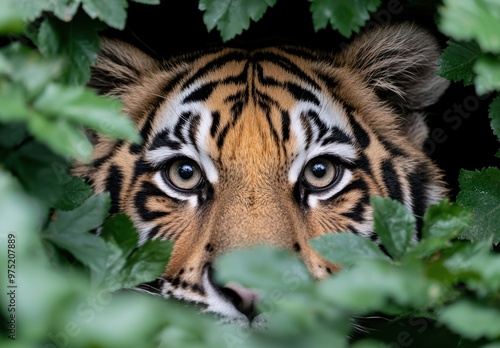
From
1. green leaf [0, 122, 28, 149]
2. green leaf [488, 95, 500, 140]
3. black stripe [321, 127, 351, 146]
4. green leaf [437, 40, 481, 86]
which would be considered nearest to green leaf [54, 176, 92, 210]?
green leaf [0, 122, 28, 149]

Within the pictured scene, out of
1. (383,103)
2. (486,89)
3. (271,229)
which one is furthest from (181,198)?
(486,89)

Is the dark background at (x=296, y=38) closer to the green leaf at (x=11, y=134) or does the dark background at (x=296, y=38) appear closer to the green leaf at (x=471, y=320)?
the green leaf at (x=11, y=134)

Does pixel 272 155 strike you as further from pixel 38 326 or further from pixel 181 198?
pixel 38 326

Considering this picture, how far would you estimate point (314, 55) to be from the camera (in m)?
3.25

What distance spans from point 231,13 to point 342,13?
35 centimetres

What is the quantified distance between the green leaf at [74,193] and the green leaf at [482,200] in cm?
130

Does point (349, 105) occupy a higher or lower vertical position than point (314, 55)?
lower

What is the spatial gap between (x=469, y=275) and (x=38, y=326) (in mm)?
787

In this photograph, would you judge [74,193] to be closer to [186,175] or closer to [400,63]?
[186,175]

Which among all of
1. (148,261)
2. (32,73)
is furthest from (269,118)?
(32,73)

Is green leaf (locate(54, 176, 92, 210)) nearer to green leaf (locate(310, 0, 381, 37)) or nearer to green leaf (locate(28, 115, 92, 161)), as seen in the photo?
green leaf (locate(28, 115, 92, 161))

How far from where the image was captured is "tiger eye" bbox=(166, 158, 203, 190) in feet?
9.28

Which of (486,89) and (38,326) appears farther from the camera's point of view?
(486,89)

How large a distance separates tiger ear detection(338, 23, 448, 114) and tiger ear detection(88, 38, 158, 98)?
0.83 meters
